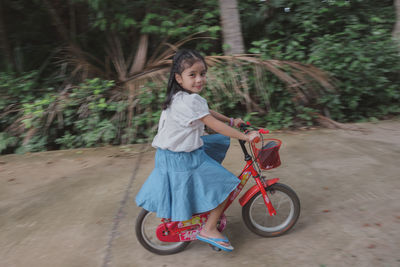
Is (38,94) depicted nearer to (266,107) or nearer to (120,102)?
(120,102)

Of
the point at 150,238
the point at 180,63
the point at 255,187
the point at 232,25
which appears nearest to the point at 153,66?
the point at 232,25

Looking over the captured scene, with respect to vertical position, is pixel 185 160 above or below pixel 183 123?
below

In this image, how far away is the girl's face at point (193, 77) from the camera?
218 cm

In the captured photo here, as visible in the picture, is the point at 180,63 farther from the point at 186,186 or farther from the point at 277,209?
the point at 277,209

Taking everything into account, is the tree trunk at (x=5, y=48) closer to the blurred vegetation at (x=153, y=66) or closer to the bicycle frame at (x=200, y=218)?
the blurred vegetation at (x=153, y=66)

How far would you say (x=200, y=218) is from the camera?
97.5 inches

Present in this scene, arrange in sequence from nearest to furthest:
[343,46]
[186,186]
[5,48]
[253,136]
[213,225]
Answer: [253,136]
[186,186]
[213,225]
[343,46]
[5,48]

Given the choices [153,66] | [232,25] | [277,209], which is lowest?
[277,209]

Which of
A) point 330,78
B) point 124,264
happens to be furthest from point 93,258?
point 330,78

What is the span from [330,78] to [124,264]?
4432mm

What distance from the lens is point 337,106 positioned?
5.39m

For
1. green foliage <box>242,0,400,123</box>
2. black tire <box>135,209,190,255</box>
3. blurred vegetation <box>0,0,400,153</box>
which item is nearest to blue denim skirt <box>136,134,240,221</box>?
black tire <box>135,209,190,255</box>

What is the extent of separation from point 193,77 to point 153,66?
3418 millimetres

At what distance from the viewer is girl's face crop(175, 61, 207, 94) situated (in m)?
2.18
